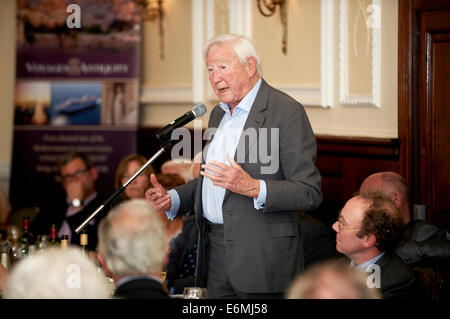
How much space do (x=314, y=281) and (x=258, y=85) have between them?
1465 mm

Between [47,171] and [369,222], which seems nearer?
[369,222]

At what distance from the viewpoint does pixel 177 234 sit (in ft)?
13.7

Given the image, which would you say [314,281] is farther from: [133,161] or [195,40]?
[195,40]

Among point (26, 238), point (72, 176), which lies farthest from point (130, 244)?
point (72, 176)

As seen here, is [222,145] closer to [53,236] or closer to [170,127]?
[170,127]

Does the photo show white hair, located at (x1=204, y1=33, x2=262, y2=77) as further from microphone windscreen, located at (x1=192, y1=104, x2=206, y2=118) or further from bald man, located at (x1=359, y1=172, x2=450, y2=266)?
bald man, located at (x1=359, y1=172, x2=450, y2=266)

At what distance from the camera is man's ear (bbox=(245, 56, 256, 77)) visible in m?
3.00

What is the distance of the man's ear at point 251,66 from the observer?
3000 millimetres

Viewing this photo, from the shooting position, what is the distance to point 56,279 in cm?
174

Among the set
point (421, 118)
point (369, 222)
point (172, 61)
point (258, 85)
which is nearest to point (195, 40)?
point (172, 61)

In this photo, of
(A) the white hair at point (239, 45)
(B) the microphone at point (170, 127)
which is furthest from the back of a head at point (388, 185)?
(B) the microphone at point (170, 127)

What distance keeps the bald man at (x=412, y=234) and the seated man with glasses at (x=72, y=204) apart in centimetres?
169

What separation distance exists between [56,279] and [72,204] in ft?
10.3

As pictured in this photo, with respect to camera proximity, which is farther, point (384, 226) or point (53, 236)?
point (53, 236)
